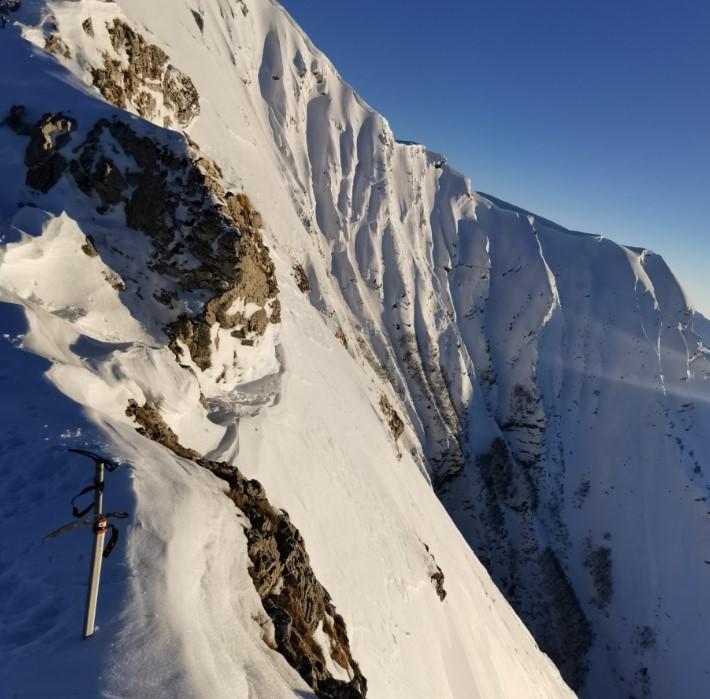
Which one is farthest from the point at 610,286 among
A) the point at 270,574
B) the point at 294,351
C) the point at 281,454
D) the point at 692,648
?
the point at 270,574

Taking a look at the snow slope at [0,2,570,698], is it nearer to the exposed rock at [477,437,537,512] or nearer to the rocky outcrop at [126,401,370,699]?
the rocky outcrop at [126,401,370,699]

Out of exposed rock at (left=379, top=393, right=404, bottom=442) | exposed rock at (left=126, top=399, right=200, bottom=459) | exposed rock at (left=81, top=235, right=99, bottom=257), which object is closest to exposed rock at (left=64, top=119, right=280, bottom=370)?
exposed rock at (left=81, top=235, right=99, bottom=257)

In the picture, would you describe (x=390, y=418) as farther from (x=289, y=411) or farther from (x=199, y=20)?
(x=199, y=20)

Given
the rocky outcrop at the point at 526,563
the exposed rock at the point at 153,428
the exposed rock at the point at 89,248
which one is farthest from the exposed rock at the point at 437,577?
the rocky outcrop at the point at 526,563

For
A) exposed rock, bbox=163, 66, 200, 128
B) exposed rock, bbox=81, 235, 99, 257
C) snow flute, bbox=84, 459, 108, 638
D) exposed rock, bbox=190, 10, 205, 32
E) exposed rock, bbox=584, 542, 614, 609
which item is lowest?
exposed rock, bbox=584, 542, 614, 609

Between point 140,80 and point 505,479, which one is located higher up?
point 140,80

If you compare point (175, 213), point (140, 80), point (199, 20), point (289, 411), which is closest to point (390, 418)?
point (289, 411)

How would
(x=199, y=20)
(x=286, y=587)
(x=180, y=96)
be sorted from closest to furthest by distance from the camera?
(x=286, y=587) → (x=180, y=96) → (x=199, y=20)
